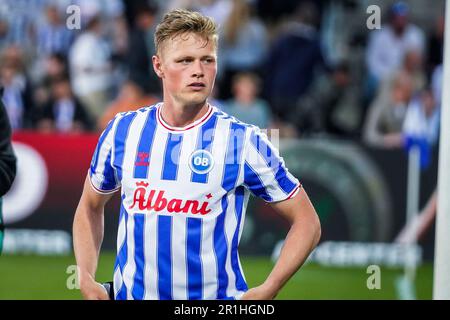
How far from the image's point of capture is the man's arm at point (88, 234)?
4.98 m

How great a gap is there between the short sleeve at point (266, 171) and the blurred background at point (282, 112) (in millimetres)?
5531

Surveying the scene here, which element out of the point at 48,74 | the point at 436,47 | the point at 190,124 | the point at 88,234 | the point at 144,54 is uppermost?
the point at 436,47

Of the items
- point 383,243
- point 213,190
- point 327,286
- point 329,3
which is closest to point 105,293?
point 213,190

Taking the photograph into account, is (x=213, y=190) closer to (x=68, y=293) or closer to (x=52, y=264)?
(x=68, y=293)

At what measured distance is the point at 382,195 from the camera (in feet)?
39.2

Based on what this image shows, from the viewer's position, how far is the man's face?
4.88 meters

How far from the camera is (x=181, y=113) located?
5.09 m

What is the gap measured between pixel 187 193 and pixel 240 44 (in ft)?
29.1

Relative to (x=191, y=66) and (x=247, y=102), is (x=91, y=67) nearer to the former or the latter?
(x=247, y=102)

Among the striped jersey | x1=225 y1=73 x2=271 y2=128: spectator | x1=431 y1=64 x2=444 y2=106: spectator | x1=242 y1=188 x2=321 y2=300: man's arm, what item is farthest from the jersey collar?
x1=431 y1=64 x2=444 y2=106: spectator

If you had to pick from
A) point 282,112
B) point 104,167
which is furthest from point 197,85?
point 282,112

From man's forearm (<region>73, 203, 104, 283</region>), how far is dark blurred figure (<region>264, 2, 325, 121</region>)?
795cm

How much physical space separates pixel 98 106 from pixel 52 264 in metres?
2.47

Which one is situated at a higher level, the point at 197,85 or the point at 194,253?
the point at 197,85
